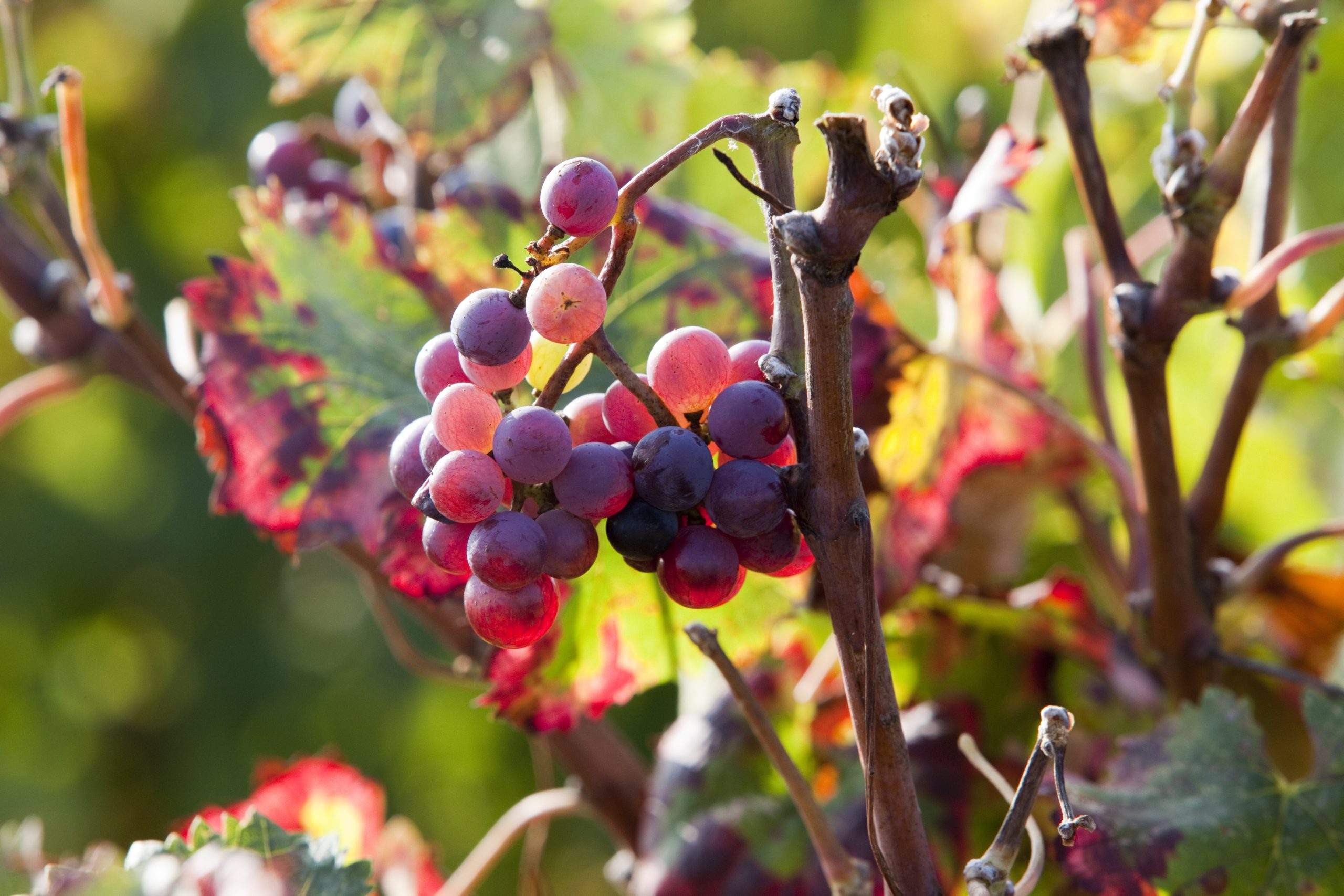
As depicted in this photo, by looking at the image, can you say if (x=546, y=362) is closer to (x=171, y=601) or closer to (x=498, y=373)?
(x=498, y=373)

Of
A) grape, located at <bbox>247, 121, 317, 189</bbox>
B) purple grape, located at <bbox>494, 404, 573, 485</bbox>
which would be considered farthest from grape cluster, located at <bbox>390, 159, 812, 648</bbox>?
grape, located at <bbox>247, 121, 317, 189</bbox>

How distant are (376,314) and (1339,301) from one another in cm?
31

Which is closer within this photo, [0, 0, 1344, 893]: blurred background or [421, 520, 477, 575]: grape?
[421, 520, 477, 575]: grape

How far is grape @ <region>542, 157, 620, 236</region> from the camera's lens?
0.19m

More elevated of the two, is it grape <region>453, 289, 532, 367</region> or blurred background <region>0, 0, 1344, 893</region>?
grape <region>453, 289, 532, 367</region>

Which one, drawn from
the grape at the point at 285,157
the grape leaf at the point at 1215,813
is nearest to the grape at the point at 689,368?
the grape leaf at the point at 1215,813

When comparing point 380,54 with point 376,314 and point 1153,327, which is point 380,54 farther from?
point 1153,327

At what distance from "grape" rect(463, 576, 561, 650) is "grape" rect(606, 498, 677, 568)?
18 mm

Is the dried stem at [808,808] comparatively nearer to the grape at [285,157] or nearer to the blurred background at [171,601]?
the grape at [285,157]

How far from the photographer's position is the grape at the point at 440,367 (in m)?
0.23

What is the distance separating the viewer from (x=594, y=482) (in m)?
0.20

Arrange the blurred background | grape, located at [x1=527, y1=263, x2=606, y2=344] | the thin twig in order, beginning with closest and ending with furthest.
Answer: grape, located at [x1=527, y1=263, x2=606, y2=344] < the thin twig < the blurred background

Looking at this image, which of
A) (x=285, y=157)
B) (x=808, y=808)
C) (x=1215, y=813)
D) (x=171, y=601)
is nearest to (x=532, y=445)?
(x=808, y=808)

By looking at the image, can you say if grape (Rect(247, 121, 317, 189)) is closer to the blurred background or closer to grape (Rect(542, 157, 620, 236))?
grape (Rect(542, 157, 620, 236))
